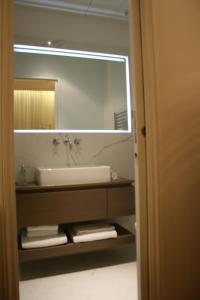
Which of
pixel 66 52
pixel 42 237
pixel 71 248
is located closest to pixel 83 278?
pixel 71 248

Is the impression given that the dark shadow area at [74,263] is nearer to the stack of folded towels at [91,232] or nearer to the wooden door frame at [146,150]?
the stack of folded towels at [91,232]

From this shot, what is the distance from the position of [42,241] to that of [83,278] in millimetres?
463

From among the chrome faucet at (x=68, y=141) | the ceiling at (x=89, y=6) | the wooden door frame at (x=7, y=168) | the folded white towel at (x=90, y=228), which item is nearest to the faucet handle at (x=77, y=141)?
the chrome faucet at (x=68, y=141)

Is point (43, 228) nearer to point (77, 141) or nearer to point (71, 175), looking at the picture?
point (71, 175)

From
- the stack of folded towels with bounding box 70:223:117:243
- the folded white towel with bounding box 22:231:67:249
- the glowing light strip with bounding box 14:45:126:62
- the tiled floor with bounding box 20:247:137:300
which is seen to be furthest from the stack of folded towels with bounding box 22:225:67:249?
the glowing light strip with bounding box 14:45:126:62

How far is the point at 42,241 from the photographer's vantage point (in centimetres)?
202

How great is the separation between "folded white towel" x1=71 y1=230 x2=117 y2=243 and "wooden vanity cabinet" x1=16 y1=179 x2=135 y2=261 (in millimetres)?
33

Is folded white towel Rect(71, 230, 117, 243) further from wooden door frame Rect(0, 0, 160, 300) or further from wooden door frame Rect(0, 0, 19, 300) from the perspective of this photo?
wooden door frame Rect(0, 0, 19, 300)

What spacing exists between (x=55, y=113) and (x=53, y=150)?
0.38m

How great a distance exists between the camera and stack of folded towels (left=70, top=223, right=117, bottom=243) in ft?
6.98

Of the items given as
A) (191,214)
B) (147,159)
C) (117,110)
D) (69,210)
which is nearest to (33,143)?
(69,210)

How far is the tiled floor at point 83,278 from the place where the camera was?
1.82 metres

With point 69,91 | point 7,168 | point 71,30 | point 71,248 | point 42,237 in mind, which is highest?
point 71,30

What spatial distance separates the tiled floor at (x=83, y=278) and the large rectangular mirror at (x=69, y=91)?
1.29 meters
